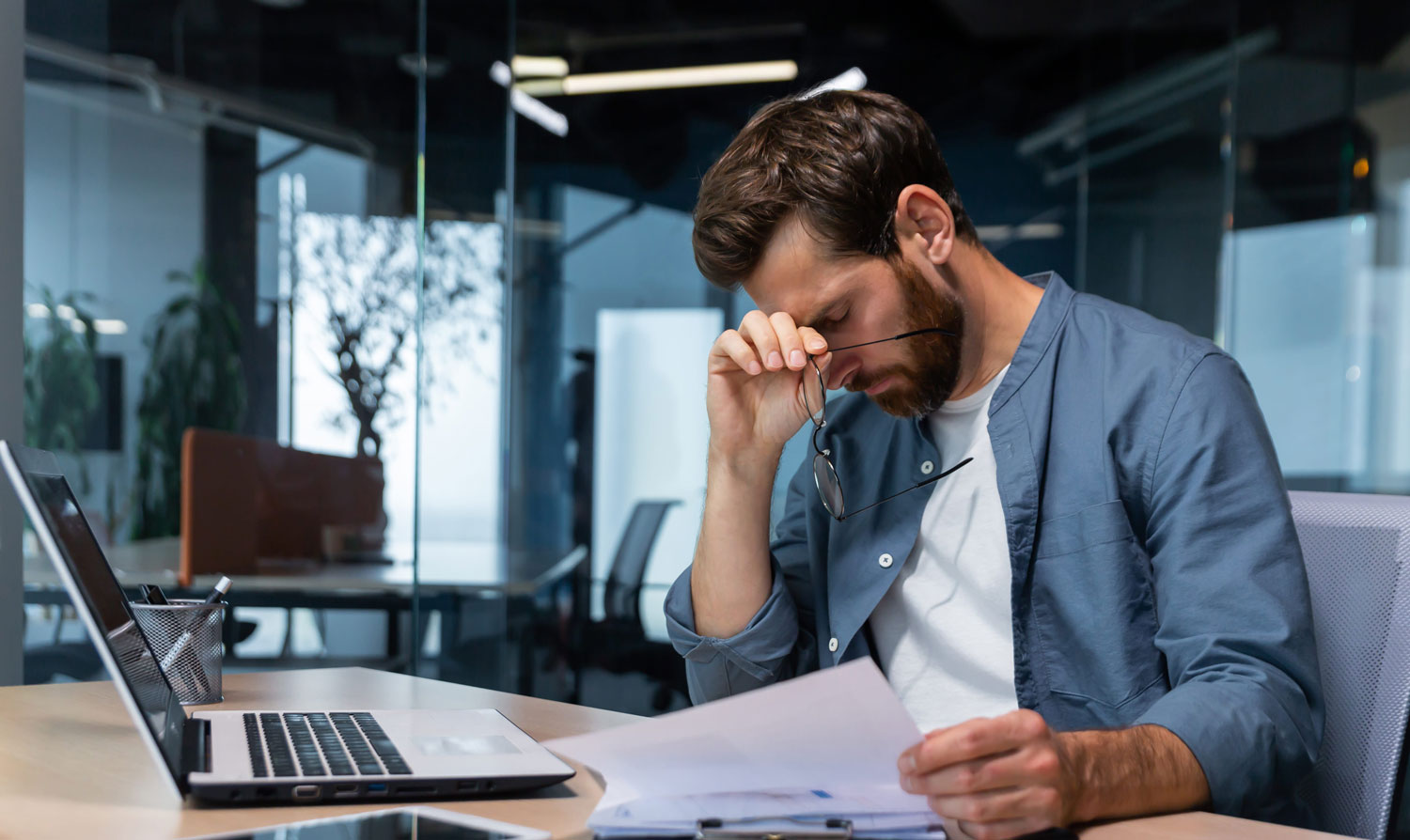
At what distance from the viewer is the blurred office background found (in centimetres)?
298

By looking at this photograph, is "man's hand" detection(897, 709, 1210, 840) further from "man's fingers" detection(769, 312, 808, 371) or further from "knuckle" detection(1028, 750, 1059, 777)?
"man's fingers" detection(769, 312, 808, 371)

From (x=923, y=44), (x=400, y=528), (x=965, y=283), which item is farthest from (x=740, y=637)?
(x=923, y=44)

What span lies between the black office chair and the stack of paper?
300cm

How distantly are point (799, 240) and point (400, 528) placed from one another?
2315mm

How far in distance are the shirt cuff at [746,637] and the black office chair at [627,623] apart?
2512 mm

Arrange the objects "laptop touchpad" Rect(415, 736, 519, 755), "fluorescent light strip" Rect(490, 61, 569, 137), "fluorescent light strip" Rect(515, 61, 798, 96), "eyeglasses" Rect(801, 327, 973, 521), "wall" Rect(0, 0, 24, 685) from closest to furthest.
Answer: "laptop touchpad" Rect(415, 736, 519, 755) → "eyeglasses" Rect(801, 327, 973, 521) → "wall" Rect(0, 0, 24, 685) → "fluorescent light strip" Rect(490, 61, 569, 137) → "fluorescent light strip" Rect(515, 61, 798, 96)

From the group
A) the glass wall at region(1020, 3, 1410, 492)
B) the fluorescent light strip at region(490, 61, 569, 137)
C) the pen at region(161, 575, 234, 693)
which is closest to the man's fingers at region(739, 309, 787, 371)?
the pen at region(161, 575, 234, 693)

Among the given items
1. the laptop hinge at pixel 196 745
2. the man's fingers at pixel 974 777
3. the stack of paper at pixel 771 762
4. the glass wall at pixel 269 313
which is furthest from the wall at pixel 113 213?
the man's fingers at pixel 974 777

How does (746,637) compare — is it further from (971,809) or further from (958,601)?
(971,809)

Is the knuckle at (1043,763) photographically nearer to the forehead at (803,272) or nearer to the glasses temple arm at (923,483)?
the glasses temple arm at (923,483)

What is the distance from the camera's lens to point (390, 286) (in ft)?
10.6

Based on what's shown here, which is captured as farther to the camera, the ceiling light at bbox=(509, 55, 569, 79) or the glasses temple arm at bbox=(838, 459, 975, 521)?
the ceiling light at bbox=(509, 55, 569, 79)

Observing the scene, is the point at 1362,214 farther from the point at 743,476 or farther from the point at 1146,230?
the point at 743,476

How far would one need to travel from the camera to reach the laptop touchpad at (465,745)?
2.89ft
